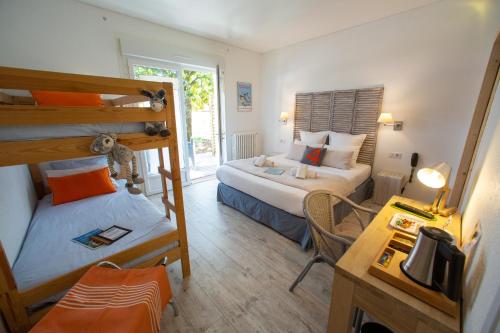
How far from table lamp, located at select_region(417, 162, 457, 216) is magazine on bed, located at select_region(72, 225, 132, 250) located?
6.98 ft

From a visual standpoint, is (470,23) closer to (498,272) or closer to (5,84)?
(498,272)

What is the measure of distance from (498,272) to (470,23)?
321cm

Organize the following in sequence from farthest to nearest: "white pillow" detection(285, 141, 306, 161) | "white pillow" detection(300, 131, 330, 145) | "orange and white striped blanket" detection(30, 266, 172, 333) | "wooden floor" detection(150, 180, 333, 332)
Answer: "white pillow" detection(300, 131, 330, 145)
"white pillow" detection(285, 141, 306, 161)
"wooden floor" detection(150, 180, 333, 332)
"orange and white striped blanket" detection(30, 266, 172, 333)

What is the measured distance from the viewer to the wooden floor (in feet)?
4.54

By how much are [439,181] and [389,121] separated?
6.67 feet

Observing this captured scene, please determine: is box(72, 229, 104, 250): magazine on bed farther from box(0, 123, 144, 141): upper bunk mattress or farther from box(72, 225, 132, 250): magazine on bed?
box(0, 123, 144, 141): upper bunk mattress

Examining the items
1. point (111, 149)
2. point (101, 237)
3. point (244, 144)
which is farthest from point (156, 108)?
point (244, 144)

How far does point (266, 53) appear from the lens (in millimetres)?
4449

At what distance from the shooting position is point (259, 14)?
2738 mm

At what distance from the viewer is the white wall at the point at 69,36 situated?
214cm

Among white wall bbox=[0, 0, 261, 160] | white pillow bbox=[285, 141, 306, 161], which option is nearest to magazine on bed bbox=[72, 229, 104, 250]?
white wall bbox=[0, 0, 261, 160]

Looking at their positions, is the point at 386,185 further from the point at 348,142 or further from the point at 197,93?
the point at 197,93

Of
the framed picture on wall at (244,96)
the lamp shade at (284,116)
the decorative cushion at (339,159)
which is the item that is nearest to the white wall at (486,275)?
the decorative cushion at (339,159)

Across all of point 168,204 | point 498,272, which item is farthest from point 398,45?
point 168,204
